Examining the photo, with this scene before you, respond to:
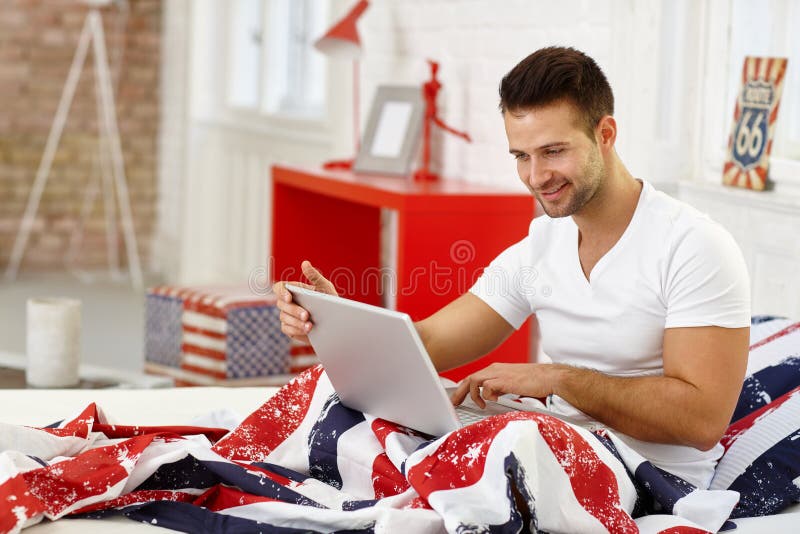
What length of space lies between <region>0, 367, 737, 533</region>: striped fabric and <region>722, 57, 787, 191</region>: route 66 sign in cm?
116


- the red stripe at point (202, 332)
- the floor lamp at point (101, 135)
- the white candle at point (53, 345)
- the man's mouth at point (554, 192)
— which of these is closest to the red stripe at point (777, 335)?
the man's mouth at point (554, 192)

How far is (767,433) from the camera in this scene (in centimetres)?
177

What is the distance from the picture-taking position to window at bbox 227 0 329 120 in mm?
5023

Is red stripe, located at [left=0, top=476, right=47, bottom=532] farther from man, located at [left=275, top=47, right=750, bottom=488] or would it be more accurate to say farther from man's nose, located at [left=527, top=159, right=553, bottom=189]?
man's nose, located at [left=527, top=159, right=553, bottom=189]

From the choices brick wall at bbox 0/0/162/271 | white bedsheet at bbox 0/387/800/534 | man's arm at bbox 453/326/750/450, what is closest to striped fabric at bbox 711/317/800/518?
man's arm at bbox 453/326/750/450

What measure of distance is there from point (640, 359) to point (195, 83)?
441 centimetres

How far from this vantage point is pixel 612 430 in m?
1.70

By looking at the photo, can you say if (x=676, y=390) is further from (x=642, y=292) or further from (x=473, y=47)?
(x=473, y=47)

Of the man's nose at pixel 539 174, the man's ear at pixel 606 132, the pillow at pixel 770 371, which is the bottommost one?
the pillow at pixel 770 371

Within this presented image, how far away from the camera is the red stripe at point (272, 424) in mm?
1754

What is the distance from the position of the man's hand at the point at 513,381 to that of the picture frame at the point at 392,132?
1.87 metres

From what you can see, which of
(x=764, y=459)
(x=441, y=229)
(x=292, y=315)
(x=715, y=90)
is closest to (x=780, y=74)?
(x=715, y=90)

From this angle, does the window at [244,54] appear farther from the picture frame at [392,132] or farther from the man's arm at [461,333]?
the man's arm at [461,333]

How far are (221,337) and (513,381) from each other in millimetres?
1881
